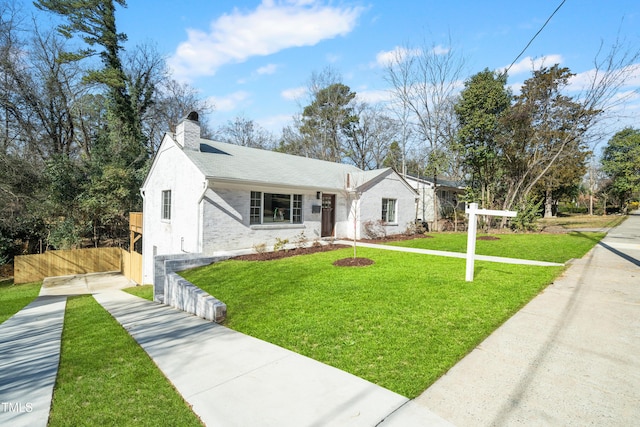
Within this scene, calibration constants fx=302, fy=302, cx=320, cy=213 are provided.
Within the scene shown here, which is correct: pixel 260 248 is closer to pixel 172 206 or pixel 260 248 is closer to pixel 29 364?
pixel 172 206

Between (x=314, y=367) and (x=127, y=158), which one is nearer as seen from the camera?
(x=314, y=367)

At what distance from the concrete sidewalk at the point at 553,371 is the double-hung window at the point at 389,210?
422 inches

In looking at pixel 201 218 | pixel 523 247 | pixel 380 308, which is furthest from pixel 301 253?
pixel 523 247

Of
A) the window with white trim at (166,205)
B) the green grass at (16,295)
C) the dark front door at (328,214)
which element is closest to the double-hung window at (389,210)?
the dark front door at (328,214)

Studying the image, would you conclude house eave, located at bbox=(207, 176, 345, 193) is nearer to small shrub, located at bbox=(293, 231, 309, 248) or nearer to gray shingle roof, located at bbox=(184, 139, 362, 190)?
gray shingle roof, located at bbox=(184, 139, 362, 190)

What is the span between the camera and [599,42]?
49.6 ft

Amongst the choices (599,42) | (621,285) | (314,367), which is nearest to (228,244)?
(314,367)

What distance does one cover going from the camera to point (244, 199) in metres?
11.1

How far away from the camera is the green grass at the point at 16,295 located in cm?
986

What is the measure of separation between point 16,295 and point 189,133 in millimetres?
10046

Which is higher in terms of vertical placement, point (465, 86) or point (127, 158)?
point (465, 86)

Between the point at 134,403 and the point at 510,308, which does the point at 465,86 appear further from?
the point at 134,403

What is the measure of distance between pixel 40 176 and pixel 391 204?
1951 cm

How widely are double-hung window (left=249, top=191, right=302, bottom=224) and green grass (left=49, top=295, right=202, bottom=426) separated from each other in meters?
7.23
